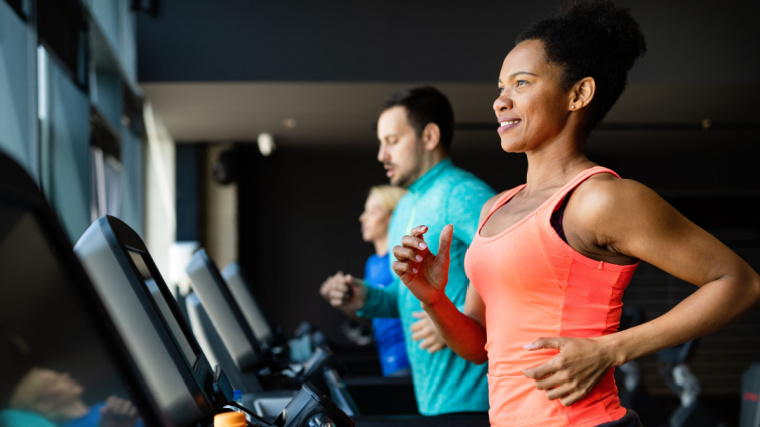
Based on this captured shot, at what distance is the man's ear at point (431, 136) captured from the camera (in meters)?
2.19

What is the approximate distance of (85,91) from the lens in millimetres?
3957

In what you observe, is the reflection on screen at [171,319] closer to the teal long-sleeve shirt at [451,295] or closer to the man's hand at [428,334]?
the man's hand at [428,334]

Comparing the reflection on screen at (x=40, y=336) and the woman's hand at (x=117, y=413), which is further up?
the reflection on screen at (x=40, y=336)

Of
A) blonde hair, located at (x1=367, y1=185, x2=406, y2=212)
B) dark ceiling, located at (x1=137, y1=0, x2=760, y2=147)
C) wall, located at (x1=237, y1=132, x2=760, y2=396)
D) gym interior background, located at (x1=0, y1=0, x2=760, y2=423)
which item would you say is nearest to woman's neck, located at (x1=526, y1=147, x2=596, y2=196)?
gym interior background, located at (x1=0, y1=0, x2=760, y2=423)

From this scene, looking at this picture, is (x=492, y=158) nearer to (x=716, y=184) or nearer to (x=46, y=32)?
(x=716, y=184)

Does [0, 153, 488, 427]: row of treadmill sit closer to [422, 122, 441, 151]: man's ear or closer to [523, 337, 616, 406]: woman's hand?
[523, 337, 616, 406]: woman's hand

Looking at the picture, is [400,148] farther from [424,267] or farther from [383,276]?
[383,276]

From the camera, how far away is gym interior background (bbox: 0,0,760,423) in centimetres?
386

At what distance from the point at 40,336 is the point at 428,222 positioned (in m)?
1.43

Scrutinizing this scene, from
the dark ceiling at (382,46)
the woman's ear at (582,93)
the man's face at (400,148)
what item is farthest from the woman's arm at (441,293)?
the dark ceiling at (382,46)

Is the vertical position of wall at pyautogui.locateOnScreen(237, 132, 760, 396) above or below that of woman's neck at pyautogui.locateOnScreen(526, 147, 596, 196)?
below

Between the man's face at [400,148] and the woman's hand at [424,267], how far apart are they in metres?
0.95

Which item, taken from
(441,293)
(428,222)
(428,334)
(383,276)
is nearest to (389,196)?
(383,276)

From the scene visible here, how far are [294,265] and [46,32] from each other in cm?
556
